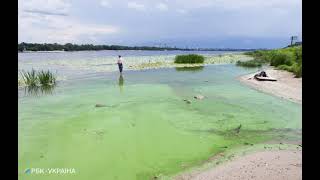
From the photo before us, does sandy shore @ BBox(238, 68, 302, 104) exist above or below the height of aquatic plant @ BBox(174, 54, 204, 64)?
below

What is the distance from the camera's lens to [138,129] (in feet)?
38.7

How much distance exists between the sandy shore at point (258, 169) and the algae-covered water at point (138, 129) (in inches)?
29.5

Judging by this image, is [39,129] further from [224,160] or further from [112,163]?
[224,160]

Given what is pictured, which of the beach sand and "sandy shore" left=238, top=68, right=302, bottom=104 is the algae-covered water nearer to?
the beach sand

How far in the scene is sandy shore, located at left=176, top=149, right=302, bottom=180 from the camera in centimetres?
719

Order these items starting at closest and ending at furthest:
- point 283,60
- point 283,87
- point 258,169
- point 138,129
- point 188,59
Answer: point 258,169 < point 138,129 < point 283,87 < point 283,60 < point 188,59

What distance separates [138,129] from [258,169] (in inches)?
196

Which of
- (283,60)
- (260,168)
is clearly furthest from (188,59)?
(260,168)

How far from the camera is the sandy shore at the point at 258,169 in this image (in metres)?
7.19

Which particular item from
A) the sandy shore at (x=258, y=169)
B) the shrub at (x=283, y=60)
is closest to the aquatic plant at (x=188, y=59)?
the shrub at (x=283, y=60)

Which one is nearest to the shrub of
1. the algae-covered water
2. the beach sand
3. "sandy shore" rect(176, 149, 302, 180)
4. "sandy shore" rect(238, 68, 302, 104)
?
"sandy shore" rect(238, 68, 302, 104)

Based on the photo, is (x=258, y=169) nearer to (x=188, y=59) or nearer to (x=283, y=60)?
(x=283, y=60)

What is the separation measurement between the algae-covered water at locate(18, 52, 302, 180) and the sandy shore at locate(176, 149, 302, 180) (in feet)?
2.46
